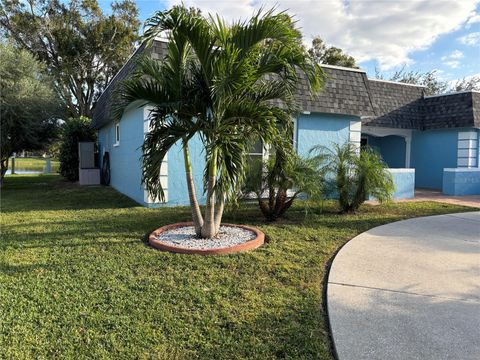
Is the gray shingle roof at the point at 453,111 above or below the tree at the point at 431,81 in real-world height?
below

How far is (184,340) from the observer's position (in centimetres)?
280

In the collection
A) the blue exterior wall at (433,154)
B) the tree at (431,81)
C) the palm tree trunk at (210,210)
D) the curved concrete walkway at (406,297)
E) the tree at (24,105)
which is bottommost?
the curved concrete walkway at (406,297)

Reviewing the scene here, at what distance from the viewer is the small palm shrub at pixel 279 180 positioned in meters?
6.61

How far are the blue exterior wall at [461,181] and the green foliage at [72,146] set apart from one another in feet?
49.5

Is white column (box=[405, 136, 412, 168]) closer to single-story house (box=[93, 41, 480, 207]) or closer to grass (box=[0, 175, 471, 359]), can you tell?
single-story house (box=[93, 41, 480, 207])

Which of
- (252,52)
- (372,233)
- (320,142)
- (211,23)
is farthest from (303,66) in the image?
(320,142)

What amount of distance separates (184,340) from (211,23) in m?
3.90

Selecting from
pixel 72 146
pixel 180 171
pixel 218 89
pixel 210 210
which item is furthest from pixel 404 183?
pixel 72 146

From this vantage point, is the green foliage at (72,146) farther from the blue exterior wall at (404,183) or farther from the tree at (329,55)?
the tree at (329,55)

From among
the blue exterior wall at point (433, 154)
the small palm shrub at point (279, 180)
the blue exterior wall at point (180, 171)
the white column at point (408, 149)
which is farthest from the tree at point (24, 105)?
the blue exterior wall at point (433, 154)

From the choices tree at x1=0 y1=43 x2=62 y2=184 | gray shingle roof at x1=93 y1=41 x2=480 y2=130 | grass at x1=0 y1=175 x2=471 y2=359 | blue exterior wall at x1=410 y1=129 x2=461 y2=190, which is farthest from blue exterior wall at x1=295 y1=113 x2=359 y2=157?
tree at x1=0 y1=43 x2=62 y2=184

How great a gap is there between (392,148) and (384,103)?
2.66 metres

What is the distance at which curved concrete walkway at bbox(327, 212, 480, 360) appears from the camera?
274cm

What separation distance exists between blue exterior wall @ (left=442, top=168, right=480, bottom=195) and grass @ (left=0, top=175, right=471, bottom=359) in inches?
312
